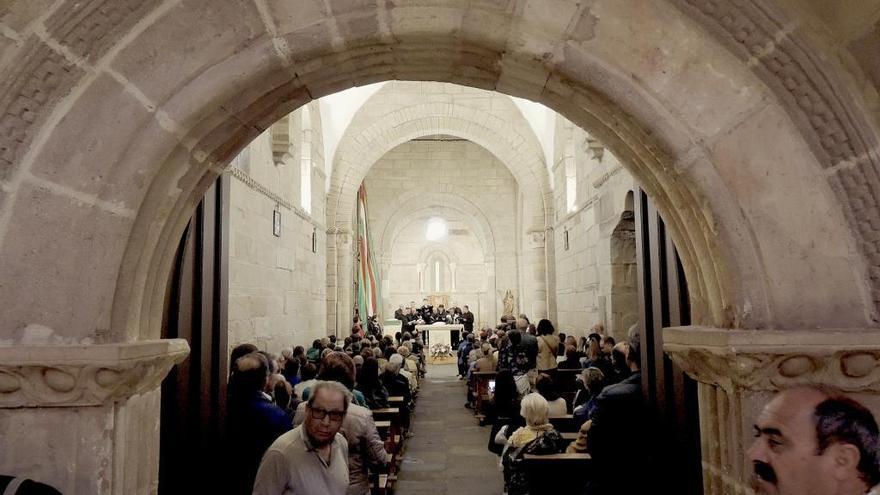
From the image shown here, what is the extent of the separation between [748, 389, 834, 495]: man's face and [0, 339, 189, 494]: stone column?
5.75 ft

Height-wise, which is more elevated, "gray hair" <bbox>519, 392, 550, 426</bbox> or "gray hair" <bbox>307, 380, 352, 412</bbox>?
"gray hair" <bbox>307, 380, 352, 412</bbox>

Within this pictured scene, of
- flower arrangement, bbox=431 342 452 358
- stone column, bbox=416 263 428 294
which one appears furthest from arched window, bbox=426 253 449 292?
flower arrangement, bbox=431 342 452 358

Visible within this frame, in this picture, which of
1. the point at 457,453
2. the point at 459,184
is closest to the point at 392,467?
the point at 457,453

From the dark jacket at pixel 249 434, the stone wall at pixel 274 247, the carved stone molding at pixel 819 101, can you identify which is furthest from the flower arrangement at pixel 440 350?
the carved stone molding at pixel 819 101

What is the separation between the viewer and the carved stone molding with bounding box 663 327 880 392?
1763 millimetres

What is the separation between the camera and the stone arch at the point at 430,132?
11531mm

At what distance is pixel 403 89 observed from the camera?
1191cm

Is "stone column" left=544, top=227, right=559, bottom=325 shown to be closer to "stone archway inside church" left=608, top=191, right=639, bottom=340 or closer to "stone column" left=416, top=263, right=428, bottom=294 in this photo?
"stone archway inside church" left=608, top=191, right=639, bottom=340

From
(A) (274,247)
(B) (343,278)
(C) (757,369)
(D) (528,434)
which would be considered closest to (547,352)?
(D) (528,434)

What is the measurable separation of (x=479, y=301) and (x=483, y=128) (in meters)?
13.1

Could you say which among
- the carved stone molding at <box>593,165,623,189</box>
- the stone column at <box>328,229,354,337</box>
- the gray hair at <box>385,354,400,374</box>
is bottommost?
the gray hair at <box>385,354,400,374</box>

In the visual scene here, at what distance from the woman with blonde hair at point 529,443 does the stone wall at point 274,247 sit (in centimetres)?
278

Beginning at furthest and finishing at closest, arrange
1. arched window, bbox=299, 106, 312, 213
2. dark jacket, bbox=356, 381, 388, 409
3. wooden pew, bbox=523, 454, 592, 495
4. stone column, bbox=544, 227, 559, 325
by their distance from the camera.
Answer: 1. stone column, bbox=544, 227, 559, 325
2. arched window, bbox=299, 106, 312, 213
3. dark jacket, bbox=356, 381, 388, 409
4. wooden pew, bbox=523, 454, 592, 495

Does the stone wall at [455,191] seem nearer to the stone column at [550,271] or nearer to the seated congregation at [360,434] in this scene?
the stone column at [550,271]
